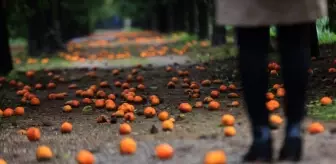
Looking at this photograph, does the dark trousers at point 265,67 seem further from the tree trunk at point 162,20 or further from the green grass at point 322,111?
the tree trunk at point 162,20

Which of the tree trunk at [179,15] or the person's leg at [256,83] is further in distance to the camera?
the tree trunk at [179,15]

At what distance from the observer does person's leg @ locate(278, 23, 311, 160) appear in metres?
3.43

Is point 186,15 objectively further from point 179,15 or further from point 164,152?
point 164,152

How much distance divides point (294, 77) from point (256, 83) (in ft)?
0.76

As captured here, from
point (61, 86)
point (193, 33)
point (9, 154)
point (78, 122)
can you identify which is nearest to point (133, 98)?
point (78, 122)

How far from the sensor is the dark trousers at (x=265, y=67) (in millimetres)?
3449

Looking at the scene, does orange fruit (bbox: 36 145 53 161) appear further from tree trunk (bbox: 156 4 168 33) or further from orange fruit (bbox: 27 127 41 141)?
tree trunk (bbox: 156 4 168 33)

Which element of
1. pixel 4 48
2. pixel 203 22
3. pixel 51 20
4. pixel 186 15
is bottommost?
pixel 4 48

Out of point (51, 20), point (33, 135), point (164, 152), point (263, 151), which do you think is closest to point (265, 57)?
point (263, 151)

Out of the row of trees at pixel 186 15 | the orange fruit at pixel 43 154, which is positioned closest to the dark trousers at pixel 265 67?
the orange fruit at pixel 43 154

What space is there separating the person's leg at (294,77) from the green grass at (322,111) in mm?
1477

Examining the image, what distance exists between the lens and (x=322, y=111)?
5219 mm

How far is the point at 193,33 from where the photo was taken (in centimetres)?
2620

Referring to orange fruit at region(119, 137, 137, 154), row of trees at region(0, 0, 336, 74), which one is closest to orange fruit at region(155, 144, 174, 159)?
orange fruit at region(119, 137, 137, 154)
